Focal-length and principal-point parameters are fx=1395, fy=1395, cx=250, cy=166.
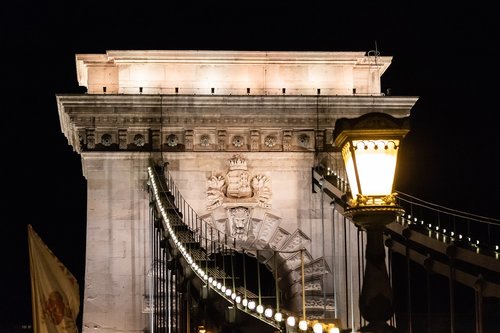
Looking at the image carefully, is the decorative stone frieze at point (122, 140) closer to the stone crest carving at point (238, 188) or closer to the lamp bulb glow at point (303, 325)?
the stone crest carving at point (238, 188)

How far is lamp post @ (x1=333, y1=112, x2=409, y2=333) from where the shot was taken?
12.4m

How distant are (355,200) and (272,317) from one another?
563cm

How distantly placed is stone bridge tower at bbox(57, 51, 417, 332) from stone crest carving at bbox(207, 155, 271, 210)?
0.03m

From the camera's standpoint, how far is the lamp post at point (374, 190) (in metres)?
12.4

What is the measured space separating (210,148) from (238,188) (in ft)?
4.31

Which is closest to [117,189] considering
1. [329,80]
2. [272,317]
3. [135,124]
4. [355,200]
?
[135,124]

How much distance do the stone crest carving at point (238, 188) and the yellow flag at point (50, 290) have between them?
18.3 feet

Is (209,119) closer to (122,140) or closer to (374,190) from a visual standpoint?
(122,140)

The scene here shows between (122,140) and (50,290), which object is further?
(122,140)

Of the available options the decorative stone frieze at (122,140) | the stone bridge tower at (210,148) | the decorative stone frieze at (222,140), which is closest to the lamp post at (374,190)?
the stone bridge tower at (210,148)

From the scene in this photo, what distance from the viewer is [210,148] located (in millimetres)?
36500

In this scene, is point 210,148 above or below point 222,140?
below

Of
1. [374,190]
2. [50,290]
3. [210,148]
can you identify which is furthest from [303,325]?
[210,148]

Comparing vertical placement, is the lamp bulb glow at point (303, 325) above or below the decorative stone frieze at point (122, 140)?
below
